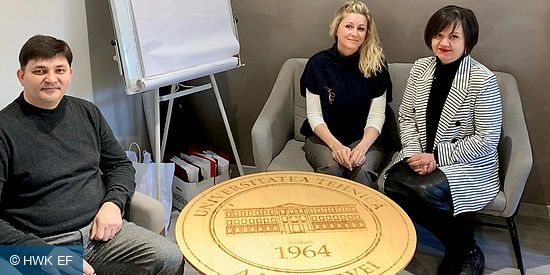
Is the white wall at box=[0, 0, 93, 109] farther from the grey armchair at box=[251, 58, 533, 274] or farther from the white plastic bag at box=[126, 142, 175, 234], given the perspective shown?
the grey armchair at box=[251, 58, 533, 274]

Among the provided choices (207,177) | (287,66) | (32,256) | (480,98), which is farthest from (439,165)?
(32,256)

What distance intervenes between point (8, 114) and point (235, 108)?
1553 millimetres

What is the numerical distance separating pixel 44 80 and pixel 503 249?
2023 millimetres

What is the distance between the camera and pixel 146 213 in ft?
6.22

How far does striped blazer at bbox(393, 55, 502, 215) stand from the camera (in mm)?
2139

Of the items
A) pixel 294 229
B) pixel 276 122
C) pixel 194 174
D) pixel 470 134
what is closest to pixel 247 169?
pixel 194 174

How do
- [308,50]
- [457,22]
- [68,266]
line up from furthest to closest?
[308,50] → [457,22] → [68,266]

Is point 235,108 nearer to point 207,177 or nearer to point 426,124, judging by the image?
point 207,177

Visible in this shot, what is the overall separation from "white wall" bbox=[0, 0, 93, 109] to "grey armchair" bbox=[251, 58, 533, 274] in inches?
32.0

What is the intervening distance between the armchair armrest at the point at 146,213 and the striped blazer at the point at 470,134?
3.69ft

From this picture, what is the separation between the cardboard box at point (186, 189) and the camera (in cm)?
275

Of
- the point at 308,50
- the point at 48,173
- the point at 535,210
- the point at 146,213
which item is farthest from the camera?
the point at 308,50

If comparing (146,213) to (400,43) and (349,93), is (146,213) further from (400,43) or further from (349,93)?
(400,43)

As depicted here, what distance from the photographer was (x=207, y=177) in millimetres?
2830
